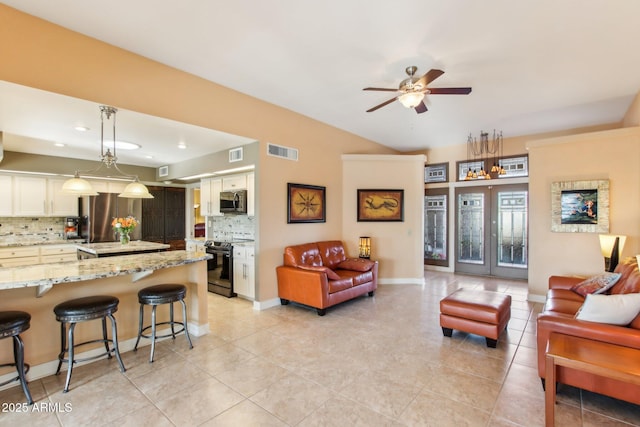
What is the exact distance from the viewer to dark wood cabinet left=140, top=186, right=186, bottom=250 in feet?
22.6

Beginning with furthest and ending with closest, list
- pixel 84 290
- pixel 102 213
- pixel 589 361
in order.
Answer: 1. pixel 102 213
2. pixel 84 290
3. pixel 589 361

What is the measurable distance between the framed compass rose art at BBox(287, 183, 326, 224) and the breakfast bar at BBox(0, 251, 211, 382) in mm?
1838

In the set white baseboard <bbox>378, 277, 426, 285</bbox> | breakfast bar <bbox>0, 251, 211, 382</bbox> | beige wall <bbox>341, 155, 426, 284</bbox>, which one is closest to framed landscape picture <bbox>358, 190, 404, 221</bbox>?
beige wall <bbox>341, 155, 426, 284</bbox>

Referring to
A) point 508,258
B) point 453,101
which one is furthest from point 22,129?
point 508,258

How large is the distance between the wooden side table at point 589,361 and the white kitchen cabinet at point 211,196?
211 inches

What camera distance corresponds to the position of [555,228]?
479 centimetres

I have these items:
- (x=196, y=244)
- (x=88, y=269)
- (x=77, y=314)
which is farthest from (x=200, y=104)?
(x=196, y=244)

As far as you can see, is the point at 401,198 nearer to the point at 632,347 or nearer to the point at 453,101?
the point at 453,101

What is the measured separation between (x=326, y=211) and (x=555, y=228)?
12.9 ft

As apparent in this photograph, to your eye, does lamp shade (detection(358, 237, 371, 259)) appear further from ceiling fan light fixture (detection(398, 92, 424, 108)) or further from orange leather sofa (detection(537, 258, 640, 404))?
orange leather sofa (detection(537, 258, 640, 404))

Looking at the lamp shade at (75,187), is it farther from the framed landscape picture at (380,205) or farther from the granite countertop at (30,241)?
the framed landscape picture at (380,205)

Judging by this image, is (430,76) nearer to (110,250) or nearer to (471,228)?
(110,250)

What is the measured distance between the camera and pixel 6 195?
5281 mm

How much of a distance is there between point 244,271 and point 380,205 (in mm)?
3121
